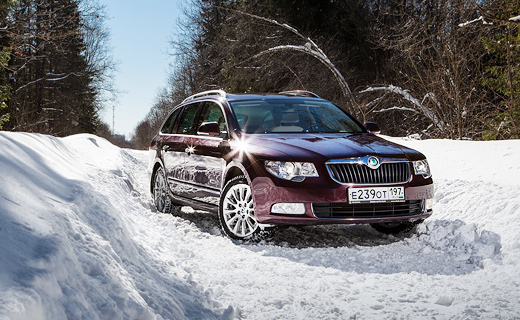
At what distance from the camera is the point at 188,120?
8227 millimetres

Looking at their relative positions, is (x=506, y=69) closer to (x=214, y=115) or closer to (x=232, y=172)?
(x=214, y=115)

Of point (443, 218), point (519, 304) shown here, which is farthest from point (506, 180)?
point (519, 304)

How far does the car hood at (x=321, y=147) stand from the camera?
5.80 meters

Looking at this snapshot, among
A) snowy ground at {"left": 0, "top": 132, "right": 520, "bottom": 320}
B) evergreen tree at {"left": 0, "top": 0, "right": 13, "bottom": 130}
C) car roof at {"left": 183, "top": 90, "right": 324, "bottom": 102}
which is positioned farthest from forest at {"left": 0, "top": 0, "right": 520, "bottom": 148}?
snowy ground at {"left": 0, "top": 132, "right": 520, "bottom": 320}

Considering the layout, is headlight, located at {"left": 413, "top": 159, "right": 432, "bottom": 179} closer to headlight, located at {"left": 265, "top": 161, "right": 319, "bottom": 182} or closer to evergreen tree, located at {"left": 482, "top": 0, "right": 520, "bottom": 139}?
headlight, located at {"left": 265, "top": 161, "right": 319, "bottom": 182}

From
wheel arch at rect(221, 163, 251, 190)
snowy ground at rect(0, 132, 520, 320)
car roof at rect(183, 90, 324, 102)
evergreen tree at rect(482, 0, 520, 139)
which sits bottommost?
snowy ground at rect(0, 132, 520, 320)

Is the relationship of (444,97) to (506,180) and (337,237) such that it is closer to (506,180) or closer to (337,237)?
(506,180)

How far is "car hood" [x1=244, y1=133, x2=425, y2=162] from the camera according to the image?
5.80 metres

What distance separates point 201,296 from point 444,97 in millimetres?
11673

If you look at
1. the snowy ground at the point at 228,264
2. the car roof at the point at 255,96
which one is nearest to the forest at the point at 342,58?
the car roof at the point at 255,96

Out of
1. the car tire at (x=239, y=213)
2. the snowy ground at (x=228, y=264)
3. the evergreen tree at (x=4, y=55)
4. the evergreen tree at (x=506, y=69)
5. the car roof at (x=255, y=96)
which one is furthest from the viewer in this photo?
the evergreen tree at (x=4, y=55)

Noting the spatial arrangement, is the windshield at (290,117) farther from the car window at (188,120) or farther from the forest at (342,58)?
the forest at (342,58)

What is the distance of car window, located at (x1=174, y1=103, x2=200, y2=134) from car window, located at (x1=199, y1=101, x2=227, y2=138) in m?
0.25

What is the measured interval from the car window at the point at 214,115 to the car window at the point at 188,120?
254 mm
